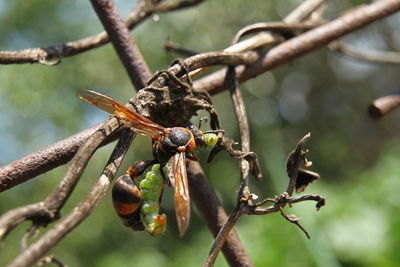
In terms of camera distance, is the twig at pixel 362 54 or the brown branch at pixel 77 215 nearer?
the brown branch at pixel 77 215

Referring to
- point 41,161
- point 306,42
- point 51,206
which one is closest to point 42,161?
point 41,161

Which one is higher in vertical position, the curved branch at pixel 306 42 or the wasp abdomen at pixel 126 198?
the curved branch at pixel 306 42

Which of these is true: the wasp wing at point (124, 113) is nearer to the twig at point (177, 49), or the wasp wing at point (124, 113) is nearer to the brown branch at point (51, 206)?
the brown branch at point (51, 206)

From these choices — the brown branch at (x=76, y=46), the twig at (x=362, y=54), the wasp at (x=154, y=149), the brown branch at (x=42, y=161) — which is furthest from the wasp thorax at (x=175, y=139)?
the twig at (x=362, y=54)

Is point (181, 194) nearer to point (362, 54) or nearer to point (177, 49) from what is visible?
point (177, 49)

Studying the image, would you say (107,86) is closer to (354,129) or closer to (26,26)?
(26,26)

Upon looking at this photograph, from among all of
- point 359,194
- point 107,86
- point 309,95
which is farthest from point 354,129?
point 359,194
